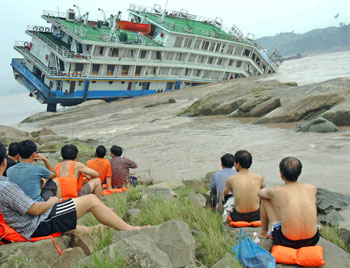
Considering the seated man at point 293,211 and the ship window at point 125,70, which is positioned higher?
the seated man at point 293,211

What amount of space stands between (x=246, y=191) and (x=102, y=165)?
10.7ft

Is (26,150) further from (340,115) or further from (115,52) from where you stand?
(115,52)

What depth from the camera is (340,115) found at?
42.4 ft

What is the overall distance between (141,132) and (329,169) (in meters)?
10.2

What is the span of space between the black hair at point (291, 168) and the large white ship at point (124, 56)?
2683 centimetres

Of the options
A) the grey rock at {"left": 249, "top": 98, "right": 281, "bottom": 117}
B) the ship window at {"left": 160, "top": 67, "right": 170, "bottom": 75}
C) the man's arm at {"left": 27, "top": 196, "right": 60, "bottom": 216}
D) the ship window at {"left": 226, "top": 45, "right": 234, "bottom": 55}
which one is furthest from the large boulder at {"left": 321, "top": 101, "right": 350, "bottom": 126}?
the ship window at {"left": 226, "top": 45, "right": 234, "bottom": 55}

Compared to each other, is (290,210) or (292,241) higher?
(290,210)

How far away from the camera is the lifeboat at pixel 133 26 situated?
34375mm

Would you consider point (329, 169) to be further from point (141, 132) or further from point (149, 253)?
point (141, 132)

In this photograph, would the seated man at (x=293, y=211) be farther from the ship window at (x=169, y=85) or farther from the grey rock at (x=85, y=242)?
the ship window at (x=169, y=85)

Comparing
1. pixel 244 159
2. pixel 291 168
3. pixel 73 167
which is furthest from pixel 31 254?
pixel 244 159

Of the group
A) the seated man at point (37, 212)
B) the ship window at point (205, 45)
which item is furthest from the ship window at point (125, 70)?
the seated man at point (37, 212)

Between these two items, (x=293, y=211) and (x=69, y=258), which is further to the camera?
(x=293, y=211)

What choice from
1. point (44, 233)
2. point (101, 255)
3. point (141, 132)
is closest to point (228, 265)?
point (101, 255)
